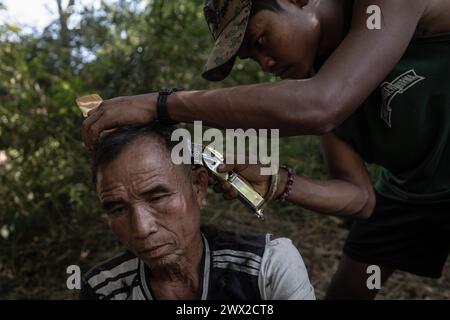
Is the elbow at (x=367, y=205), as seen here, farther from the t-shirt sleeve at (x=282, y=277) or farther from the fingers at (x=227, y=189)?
the fingers at (x=227, y=189)

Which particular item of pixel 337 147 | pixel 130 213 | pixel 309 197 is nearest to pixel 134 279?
pixel 130 213

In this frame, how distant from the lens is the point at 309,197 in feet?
7.43

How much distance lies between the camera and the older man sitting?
71.6 inches

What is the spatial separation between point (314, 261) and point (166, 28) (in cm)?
227

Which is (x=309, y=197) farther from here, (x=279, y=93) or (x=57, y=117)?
(x=57, y=117)

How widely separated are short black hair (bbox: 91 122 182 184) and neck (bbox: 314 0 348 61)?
0.72 m

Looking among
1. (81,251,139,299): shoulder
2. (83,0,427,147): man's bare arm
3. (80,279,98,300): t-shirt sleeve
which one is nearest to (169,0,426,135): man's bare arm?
(83,0,427,147): man's bare arm

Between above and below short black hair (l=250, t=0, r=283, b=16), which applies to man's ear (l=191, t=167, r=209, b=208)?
below

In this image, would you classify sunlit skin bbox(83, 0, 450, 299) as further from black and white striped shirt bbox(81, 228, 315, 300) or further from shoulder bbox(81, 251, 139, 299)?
shoulder bbox(81, 251, 139, 299)

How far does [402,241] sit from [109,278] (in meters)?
1.50

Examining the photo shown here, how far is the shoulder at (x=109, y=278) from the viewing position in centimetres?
199

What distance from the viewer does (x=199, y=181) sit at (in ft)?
6.75

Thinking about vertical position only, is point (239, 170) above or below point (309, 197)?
above

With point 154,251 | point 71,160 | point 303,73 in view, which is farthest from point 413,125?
point 71,160
